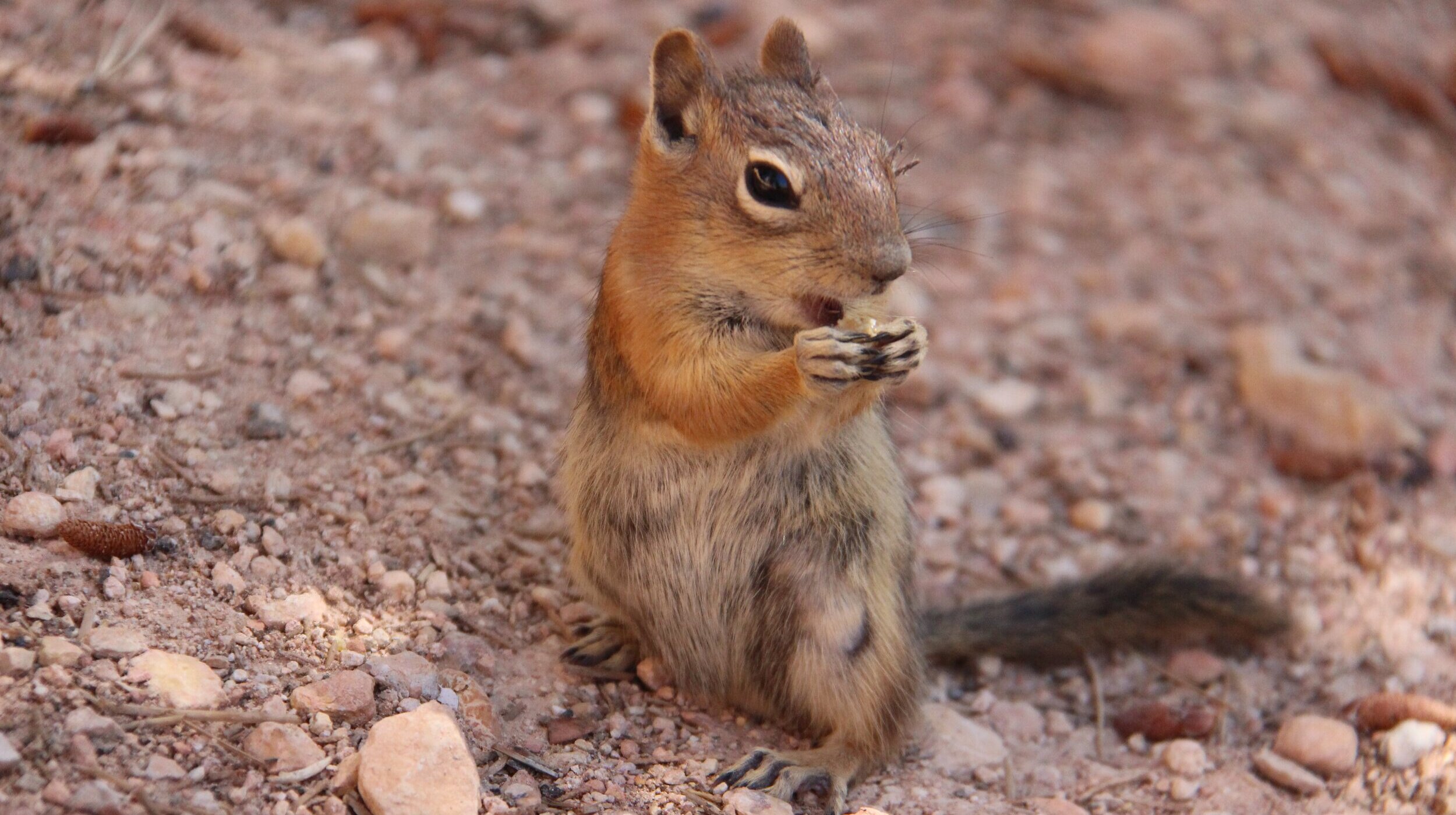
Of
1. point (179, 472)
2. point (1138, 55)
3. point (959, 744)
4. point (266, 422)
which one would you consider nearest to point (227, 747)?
point (179, 472)

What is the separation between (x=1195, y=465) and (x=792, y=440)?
6.55ft

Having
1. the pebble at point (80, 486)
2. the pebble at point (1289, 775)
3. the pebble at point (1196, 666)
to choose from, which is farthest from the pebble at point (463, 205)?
the pebble at point (1289, 775)

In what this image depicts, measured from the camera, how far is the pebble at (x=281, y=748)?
241 cm

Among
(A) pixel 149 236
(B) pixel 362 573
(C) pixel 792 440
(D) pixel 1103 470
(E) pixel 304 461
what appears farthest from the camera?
(D) pixel 1103 470

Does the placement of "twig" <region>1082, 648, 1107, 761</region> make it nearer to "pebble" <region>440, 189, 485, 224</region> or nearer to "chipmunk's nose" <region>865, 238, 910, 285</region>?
"chipmunk's nose" <region>865, 238, 910, 285</region>

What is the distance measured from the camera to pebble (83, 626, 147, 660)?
2477 mm

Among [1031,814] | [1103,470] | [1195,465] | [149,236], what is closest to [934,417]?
[1103,470]

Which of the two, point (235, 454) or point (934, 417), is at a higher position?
point (235, 454)

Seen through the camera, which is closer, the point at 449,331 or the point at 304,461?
the point at 304,461

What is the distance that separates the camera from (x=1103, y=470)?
4.24m

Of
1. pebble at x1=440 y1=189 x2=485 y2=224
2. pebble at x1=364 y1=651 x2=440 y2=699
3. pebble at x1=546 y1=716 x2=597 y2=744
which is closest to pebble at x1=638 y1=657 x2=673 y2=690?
pebble at x1=546 y1=716 x2=597 y2=744

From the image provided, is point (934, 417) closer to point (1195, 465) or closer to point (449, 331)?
point (1195, 465)

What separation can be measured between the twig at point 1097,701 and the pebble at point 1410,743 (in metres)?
0.66

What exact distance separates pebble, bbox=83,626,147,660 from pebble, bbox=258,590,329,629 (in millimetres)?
274
